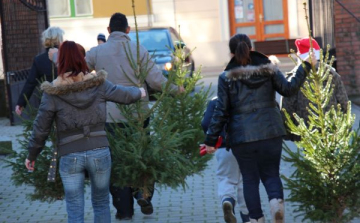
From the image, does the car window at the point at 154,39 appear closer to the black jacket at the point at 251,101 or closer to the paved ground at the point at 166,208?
the paved ground at the point at 166,208

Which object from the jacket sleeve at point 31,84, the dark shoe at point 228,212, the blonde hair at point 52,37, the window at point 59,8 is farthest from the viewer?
the window at point 59,8

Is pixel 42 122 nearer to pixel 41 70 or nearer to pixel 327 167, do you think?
pixel 327 167

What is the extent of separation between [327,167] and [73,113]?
1.83 metres

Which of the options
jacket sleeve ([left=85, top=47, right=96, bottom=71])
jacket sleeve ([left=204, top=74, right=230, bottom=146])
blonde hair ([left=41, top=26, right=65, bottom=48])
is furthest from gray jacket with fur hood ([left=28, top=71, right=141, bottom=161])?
blonde hair ([left=41, top=26, right=65, bottom=48])

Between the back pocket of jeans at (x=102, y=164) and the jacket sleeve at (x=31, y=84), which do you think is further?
the jacket sleeve at (x=31, y=84)

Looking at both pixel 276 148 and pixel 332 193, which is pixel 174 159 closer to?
pixel 276 148

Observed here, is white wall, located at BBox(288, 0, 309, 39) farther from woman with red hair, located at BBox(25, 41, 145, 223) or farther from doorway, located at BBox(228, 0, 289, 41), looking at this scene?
woman with red hair, located at BBox(25, 41, 145, 223)

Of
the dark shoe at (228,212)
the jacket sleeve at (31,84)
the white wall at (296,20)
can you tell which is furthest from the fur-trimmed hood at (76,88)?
the white wall at (296,20)

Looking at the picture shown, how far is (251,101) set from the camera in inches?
254

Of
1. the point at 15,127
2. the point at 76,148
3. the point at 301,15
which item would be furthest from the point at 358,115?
the point at 301,15

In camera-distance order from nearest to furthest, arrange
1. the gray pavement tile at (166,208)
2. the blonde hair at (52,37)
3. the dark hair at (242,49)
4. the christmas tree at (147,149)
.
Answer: the dark hair at (242,49), the christmas tree at (147,149), the gray pavement tile at (166,208), the blonde hair at (52,37)

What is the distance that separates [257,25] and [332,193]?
23405mm

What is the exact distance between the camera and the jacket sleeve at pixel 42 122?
236 inches

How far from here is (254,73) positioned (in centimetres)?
645
